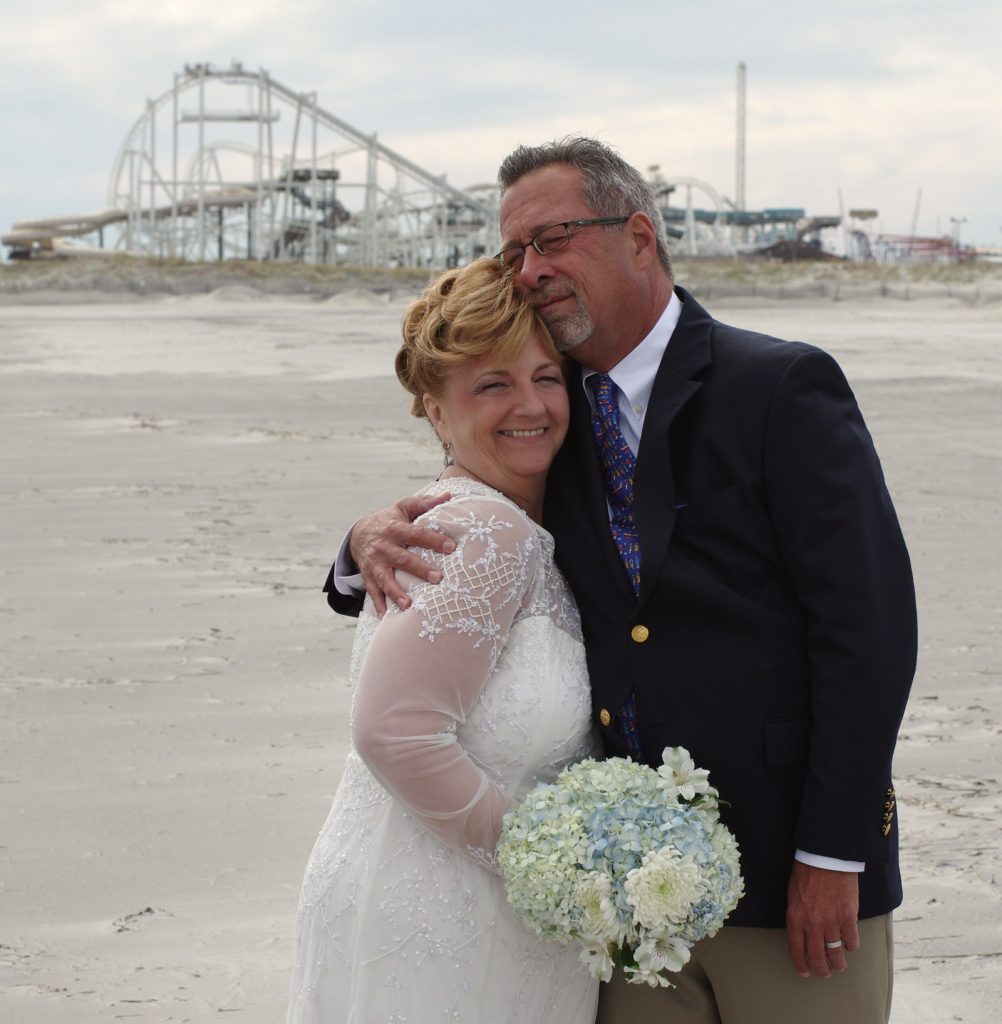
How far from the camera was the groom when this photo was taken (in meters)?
2.29

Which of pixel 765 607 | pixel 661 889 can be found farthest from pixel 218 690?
pixel 661 889

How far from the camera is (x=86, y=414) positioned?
13.2 m

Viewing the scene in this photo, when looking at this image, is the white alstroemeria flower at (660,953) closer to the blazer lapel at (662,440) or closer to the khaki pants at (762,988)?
the khaki pants at (762,988)

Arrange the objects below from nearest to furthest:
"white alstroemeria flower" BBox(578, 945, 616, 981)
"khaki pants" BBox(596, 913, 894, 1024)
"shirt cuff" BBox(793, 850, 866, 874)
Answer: "white alstroemeria flower" BBox(578, 945, 616, 981)
"shirt cuff" BBox(793, 850, 866, 874)
"khaki pants" BBox(596, 913, 894, 1024)

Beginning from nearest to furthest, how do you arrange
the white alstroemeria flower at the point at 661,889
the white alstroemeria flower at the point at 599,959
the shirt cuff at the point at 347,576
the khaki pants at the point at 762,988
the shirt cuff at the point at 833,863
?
1. the white alstroemeria flower at the point at 661,889
2. the white alstroemeria flower at the point at 599,959
3. the shirt cuff at the point at 833,863
4. the khaki pants at the point at 762,988
5. the shirt cuff at the point at 347,576

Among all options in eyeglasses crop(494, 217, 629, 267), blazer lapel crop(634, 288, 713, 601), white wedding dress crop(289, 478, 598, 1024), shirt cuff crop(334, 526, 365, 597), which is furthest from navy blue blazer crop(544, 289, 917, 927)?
shirt cuff crop(334, 526, 365, 597)

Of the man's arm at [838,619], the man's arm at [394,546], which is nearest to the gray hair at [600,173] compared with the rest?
A: the man's arm at [838,619]

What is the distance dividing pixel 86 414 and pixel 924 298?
20.0 m

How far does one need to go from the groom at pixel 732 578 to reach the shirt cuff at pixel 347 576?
0.16 meters

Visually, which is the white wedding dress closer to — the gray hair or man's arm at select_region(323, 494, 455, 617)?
man's arm at select_region(323, 494, 455, 617)

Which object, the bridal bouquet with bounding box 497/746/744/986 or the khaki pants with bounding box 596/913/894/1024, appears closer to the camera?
the bridal bouquet with bounding box 497/746/744/986

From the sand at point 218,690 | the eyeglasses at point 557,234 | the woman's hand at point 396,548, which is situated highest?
the eyeglasses at point 557,234

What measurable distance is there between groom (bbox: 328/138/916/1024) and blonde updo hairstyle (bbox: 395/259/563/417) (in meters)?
0.05

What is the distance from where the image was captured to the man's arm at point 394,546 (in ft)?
7.64
